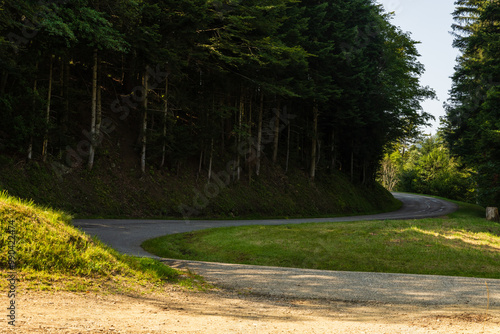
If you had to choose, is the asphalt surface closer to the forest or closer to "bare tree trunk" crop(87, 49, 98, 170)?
the forest

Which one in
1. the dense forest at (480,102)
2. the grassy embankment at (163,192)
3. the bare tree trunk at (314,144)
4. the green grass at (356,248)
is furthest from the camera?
the bare tree trunk at (314,144)

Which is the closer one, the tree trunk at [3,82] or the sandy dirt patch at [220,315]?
the sandy dirt patch at [220,315]

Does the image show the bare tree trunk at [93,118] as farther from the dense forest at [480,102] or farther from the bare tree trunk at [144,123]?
the dense forest at [480,102]

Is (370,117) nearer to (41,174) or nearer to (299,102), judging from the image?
(299,102)

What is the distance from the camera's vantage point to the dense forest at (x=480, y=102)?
2744 cm

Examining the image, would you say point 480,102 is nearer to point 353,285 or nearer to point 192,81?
point 192,81

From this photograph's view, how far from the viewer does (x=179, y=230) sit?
1705 cm

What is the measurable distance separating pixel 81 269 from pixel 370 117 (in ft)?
108

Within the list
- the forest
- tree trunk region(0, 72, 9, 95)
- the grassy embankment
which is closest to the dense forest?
the forest

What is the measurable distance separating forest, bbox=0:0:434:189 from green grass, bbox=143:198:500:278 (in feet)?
32.5

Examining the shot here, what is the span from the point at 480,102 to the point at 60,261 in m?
37.7

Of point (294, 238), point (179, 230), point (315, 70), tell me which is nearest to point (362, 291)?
point (294, 238)

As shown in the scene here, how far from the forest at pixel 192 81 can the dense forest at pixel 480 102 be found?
5.96 meters

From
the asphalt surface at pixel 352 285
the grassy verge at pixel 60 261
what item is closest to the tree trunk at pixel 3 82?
the grassy verge at pixel 60 261
